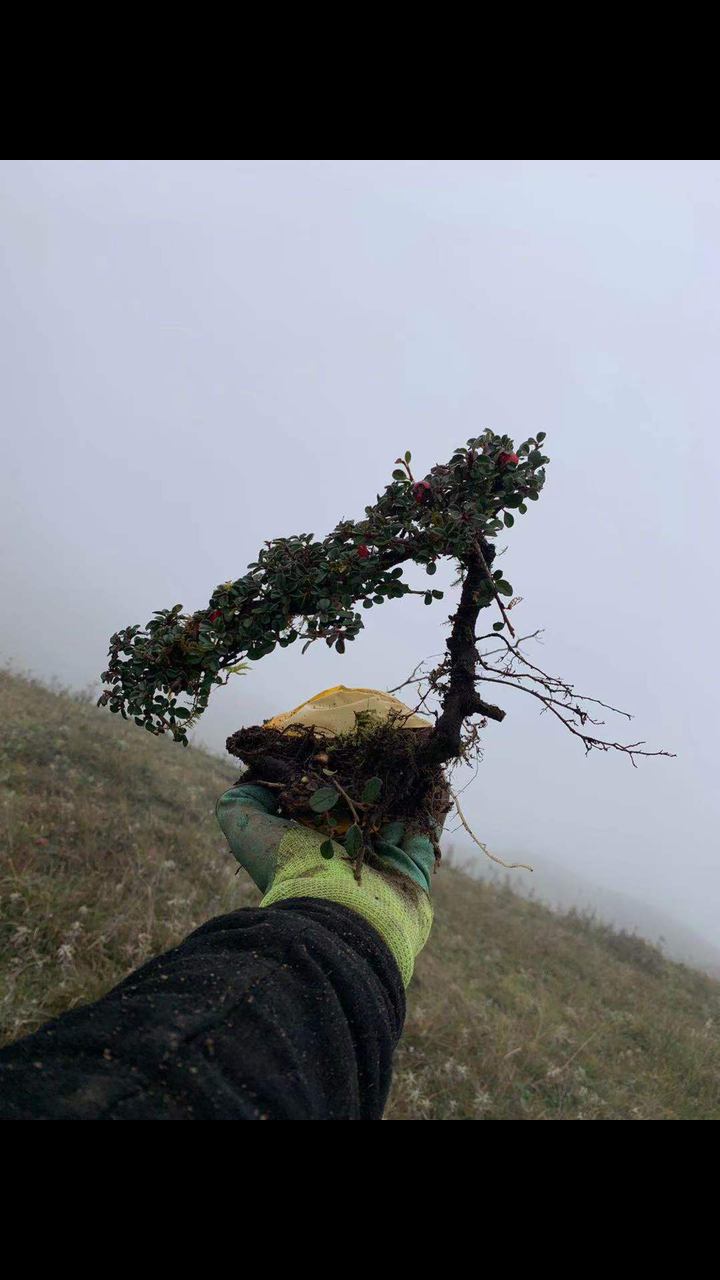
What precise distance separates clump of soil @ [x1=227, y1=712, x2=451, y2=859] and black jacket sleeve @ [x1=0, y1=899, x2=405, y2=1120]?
112cm

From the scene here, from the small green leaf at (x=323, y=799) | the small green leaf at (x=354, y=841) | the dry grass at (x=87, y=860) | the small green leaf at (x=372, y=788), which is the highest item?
the small green leaf at (x=372, y=788)

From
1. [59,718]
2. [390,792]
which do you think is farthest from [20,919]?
[59,718]

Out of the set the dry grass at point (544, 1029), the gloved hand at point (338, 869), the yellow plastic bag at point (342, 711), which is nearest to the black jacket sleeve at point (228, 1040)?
the gloved hand at point (338, 869)

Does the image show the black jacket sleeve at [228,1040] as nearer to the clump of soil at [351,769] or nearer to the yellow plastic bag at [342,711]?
the clump of soil at [351,769]

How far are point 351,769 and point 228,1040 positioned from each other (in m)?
1.78

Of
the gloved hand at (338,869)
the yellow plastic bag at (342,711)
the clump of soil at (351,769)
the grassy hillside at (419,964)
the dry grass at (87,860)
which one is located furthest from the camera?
the grassy hillside at (419,964)

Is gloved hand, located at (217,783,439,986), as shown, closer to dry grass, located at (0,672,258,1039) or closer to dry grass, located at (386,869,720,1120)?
dry grass, located at (0,672,258,1039)

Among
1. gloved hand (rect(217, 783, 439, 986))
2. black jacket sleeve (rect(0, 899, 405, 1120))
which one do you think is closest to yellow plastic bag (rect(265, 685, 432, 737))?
gloved hand (rect(217, 783, 439, 986))

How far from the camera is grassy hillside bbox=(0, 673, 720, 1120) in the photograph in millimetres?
4406

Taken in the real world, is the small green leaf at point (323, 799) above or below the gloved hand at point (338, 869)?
above

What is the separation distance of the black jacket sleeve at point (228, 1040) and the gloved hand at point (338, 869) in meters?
0.50

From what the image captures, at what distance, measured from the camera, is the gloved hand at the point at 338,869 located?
2068 millimetres

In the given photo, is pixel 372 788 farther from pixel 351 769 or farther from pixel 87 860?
pixel 87 860

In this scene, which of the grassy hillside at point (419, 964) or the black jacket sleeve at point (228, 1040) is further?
the grassy hillside at point (419, 964)
